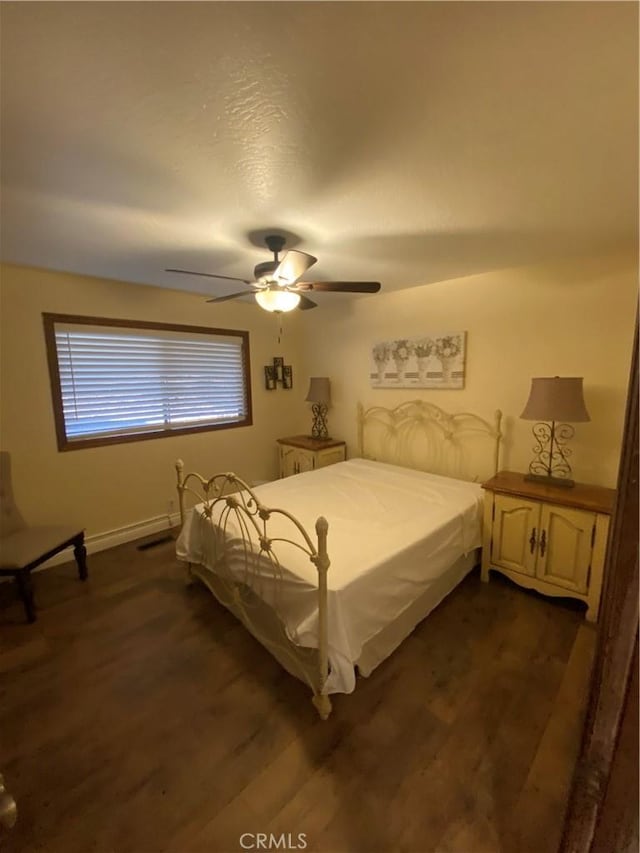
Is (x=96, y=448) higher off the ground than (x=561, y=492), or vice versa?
(x=96, y=448)

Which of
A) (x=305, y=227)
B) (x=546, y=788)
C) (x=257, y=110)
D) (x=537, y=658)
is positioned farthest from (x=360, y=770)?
(x=305, y=227)

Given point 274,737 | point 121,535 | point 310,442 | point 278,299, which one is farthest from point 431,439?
point 121,535

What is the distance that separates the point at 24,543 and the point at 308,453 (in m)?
2.53

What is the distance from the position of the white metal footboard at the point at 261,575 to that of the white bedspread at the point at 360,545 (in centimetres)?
5

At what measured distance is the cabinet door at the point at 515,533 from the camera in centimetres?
241

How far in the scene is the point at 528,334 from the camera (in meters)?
2.81

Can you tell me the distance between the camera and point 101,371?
3.12m

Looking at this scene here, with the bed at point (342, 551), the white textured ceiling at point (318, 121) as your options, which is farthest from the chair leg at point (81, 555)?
the white textured ceiling at point (318, 121)

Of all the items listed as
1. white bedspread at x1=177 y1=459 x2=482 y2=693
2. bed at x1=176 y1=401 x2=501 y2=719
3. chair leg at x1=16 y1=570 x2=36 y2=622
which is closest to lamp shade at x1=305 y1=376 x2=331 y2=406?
bed at x1=176 y1=401 x2=501 y2=719

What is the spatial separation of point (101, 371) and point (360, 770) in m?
3.31

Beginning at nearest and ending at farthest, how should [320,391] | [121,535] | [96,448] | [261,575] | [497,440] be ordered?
[261,575] < [497,440] < [96,448] < [121,535] < [320,391]

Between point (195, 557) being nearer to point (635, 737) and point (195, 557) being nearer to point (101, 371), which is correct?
point (101, 371)

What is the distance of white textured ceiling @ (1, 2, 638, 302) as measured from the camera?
88 centimetres

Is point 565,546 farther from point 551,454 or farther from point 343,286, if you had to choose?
point 343,286
